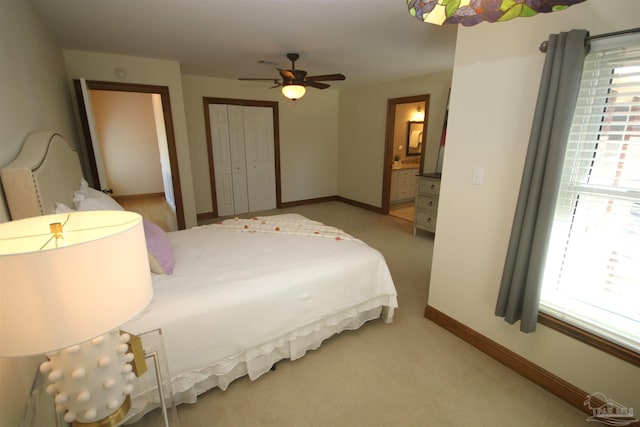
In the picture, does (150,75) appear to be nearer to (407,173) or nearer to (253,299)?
(253,299)

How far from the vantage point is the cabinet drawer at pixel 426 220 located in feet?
13.4

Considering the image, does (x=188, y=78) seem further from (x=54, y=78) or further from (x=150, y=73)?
(x=54, y=78)

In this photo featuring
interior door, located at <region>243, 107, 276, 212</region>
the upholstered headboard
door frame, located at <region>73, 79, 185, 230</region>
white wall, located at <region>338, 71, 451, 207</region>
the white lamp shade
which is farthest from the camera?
interior door, located at <region>243, 107, 276, 212</region>

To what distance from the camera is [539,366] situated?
1.78 meters

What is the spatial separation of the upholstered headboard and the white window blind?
265 centimetres

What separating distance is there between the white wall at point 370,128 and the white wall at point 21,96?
4430 millimetres

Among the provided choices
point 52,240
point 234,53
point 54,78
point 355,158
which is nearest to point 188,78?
point 234,53

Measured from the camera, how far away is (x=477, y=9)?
854 mm

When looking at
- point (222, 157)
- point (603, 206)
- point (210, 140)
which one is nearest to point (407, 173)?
point (222, 157)

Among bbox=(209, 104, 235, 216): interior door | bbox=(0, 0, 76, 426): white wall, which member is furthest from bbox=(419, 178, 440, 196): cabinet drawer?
bbox=(0, 0, 76, 426): white wall

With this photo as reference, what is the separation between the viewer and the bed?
1.43 m

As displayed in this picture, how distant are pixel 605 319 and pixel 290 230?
2129 mm

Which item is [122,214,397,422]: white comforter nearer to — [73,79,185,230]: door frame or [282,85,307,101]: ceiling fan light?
[73,79,185,230]: door frame

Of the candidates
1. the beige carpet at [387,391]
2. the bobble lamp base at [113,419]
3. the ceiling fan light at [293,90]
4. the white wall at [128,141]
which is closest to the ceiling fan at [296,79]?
the ceiling fan light at [293,90]
